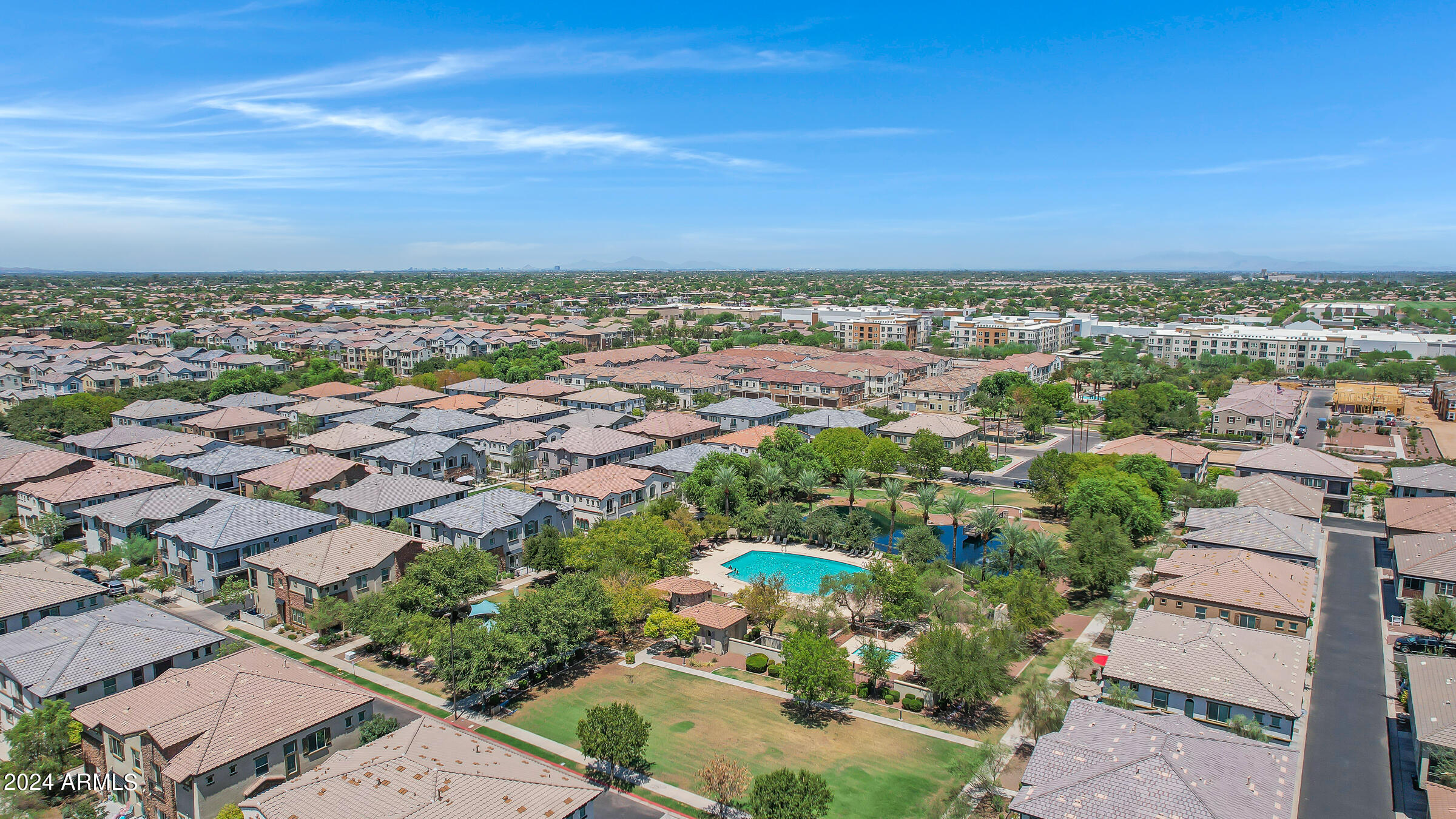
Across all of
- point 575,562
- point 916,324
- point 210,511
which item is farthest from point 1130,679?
point 916,324

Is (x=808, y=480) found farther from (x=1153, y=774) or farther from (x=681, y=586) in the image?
(x=1153, y=774)

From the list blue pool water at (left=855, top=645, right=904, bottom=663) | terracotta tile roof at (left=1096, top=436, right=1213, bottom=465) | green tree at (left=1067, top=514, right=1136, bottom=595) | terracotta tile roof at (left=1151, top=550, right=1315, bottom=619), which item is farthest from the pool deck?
terracotta tile roof at (left=1096, top=436, right=1213, bottom=465)

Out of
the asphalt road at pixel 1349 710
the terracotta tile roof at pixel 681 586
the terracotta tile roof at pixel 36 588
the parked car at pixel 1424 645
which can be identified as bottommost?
the asphalt road at pixel 1349 710

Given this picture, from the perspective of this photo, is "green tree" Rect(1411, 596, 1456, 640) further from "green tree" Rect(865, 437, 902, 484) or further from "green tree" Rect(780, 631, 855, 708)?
"green tree" Rect(865, 437, 902, 484)

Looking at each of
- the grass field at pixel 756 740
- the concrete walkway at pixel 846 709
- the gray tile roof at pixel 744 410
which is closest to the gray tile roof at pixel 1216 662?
the concrete walkway at pixel 846 709

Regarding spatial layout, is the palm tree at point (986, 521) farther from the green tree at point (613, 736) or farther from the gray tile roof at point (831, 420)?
the green tree at point (613, 736)

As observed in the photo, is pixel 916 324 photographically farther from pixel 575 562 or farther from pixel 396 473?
pixel 575 562
